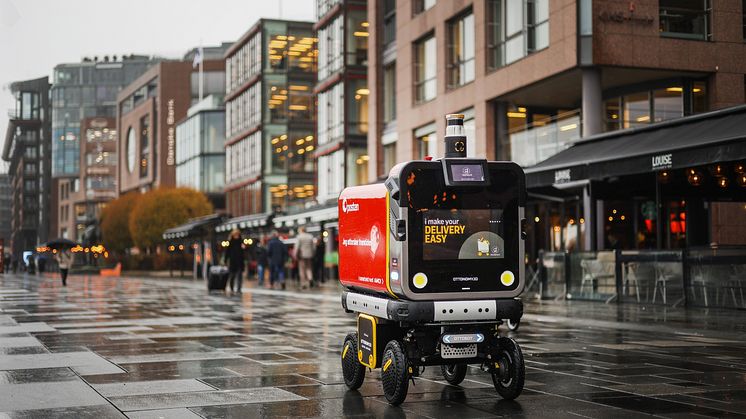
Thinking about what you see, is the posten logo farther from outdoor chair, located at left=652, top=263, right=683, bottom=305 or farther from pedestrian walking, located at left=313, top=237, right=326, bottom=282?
pedestrian walking, located at left=313, top=237, right=326, bottom=282

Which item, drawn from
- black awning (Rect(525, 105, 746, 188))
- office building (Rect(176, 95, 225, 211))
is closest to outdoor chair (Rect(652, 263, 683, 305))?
black awning (Rect(525, 105, 746, 188))

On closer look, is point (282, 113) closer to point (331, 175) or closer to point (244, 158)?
point (244, 158)

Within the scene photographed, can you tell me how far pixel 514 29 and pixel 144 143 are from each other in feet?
→ 324

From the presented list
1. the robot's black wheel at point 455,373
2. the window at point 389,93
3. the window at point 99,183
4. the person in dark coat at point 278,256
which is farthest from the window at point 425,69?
the window at point 99,183

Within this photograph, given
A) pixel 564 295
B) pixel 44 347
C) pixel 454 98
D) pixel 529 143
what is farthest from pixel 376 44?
pixel 44 347

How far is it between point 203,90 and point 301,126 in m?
43.8

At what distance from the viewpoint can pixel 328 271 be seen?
164ft

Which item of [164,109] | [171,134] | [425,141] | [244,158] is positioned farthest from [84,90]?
[425,141]

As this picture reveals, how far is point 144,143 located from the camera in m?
126

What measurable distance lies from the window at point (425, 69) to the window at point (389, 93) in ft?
15.5

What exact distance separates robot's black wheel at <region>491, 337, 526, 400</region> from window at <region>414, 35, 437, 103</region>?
107 feet

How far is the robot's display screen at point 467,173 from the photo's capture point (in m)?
8.37

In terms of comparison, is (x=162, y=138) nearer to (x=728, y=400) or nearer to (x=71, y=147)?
(x=71, y=147)

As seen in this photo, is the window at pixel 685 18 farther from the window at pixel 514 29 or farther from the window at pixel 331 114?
the window at pixel 331 114
